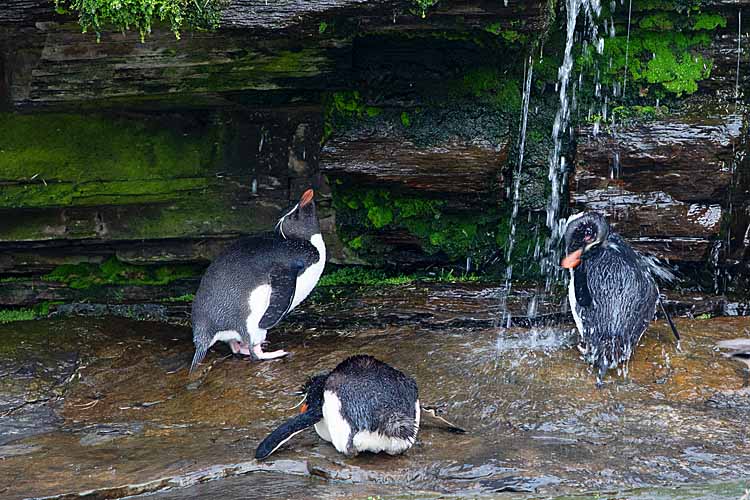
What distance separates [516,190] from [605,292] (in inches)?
55.0

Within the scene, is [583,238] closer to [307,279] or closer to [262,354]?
[307,279]

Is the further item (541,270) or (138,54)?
(541,270)

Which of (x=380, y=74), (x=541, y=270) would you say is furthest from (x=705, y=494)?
(x=380, y=74)

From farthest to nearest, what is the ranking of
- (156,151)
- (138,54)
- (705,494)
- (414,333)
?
1. (156,151)
2. (414,333)
3. (138,54)
4. (705,494)

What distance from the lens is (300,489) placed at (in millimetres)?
4277

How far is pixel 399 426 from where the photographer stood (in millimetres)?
4523

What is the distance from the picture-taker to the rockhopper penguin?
453cm

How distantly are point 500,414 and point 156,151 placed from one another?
3.25 m

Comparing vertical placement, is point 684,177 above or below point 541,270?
above

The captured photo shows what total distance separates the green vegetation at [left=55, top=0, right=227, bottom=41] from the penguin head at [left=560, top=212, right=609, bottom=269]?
244cm

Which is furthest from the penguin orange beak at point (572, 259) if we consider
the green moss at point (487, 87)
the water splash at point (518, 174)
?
the green moss at point (487, 87)


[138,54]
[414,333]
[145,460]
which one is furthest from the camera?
[414,333]

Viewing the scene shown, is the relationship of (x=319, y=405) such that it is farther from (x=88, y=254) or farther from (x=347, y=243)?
(x=88, y=254)

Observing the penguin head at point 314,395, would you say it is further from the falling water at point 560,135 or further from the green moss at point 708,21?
the green moss at point 708,21
